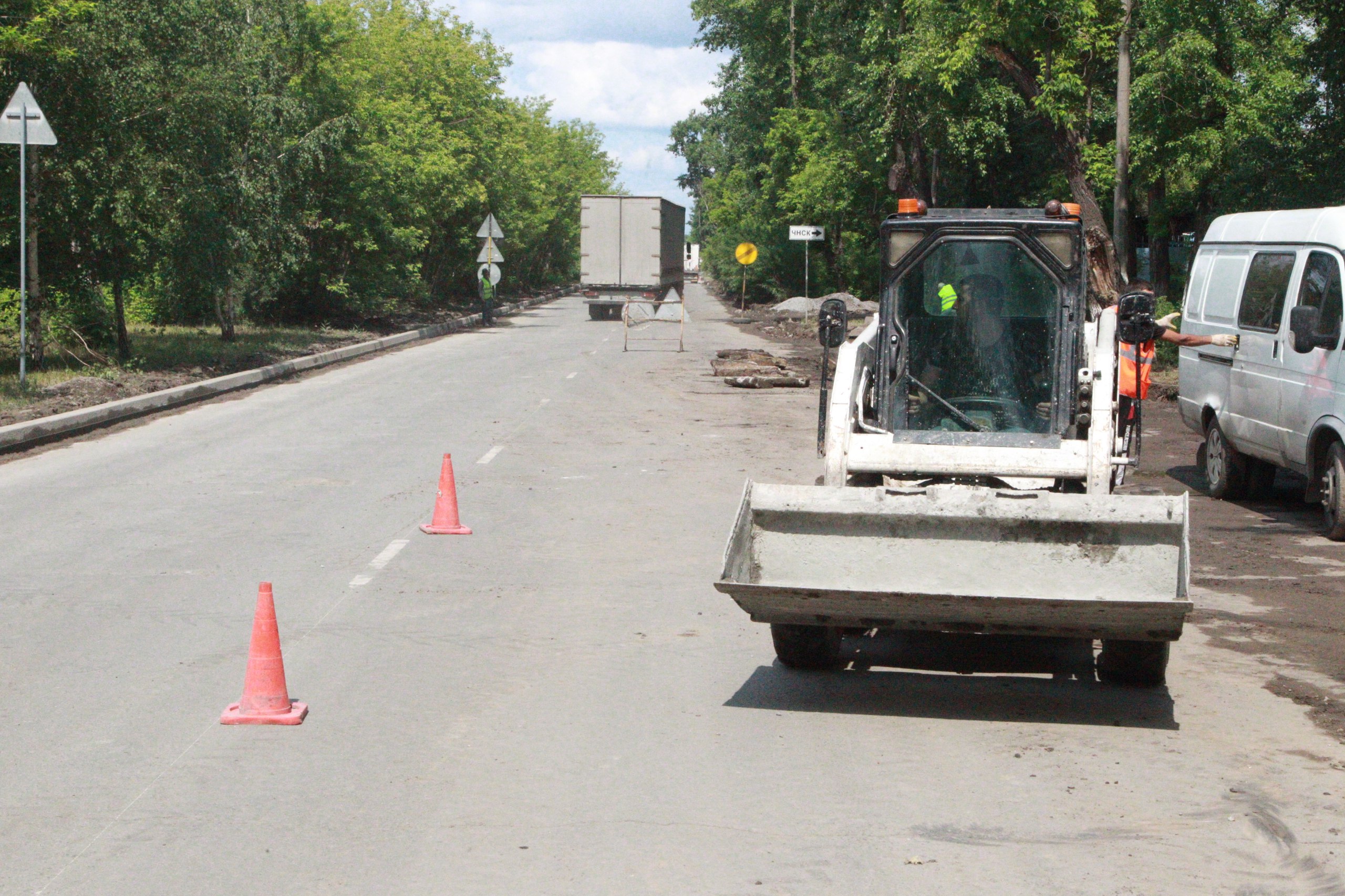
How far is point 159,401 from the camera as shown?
20.8 m

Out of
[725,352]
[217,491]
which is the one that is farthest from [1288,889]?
[725,352]

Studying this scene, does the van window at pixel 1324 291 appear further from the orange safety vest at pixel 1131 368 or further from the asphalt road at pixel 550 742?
the asphalt road at pixel 550 742

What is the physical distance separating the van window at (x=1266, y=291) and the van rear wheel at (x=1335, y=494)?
1.48 m

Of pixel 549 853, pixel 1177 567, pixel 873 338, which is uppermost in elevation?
pixel 873 338

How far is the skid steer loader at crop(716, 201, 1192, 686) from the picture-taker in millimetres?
6605

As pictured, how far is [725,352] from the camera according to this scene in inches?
1134

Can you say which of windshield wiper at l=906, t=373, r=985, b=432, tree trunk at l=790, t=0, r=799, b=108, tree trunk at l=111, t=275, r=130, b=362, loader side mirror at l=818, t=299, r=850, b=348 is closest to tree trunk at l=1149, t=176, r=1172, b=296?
tree trunk at l=111, t=275, r=130, b=362

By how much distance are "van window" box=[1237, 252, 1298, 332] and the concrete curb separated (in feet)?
41.8

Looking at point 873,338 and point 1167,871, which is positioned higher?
point 873,338

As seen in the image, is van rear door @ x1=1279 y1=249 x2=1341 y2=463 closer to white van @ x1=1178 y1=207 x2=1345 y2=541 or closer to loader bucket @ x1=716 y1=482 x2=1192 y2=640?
white van @ x1=1178 y1=207 x2=1345 y2=541

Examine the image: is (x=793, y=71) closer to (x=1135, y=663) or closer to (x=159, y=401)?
(x=159, y=401)

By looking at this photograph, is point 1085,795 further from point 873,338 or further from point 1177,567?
point 873,338

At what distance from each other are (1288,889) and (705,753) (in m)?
2.29

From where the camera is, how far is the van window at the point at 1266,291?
40.7 ft
